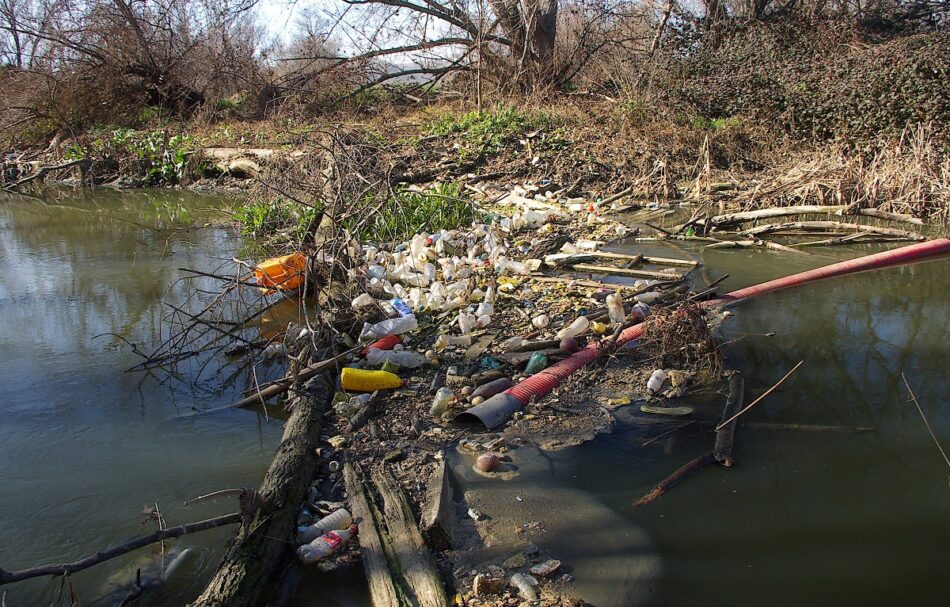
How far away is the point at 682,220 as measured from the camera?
879 centimetres

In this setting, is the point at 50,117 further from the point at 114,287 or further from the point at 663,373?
the point at 663,373

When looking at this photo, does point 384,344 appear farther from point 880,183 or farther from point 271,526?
point 880,183

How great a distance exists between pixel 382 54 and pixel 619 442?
14.3 m

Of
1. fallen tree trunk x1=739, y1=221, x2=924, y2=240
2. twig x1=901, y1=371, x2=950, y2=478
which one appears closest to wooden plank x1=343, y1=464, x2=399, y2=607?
twig x1=901, y1=371, x2=950, y2=478

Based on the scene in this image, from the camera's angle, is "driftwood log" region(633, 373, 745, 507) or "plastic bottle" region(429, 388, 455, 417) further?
"plastic bottle" region(429, 388, 455, 417)

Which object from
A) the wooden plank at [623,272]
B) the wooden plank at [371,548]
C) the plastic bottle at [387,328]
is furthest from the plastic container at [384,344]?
the wooden plank at [623,272]

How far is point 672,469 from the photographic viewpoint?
3.29 m

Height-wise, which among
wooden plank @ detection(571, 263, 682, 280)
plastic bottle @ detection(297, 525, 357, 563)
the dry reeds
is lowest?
plastic bottle @ detection(297, 525, 357, 563)

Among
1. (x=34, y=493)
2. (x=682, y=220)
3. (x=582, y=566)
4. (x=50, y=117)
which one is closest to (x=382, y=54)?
(x=50, y=117)

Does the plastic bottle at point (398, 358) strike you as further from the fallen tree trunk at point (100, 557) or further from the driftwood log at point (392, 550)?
the fallen tree trunk at point (100, 557)

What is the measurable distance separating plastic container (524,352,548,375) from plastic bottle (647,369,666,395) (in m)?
0.64

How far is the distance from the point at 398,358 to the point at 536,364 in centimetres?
89

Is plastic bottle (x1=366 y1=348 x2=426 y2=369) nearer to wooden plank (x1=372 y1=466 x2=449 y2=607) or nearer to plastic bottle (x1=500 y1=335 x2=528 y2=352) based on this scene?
plastic bottle (x1=500 y1=335 x2=528 y2=352)

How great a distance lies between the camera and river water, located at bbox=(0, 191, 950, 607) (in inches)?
104
